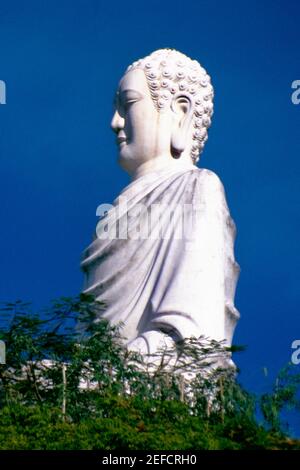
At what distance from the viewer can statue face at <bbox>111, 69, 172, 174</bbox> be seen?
1686cm

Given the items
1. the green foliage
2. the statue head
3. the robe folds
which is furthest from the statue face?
the green foliage

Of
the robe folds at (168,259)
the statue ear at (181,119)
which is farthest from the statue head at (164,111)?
the robe folds at (168,259)

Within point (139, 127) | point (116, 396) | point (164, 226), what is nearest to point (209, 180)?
point (164, 226)

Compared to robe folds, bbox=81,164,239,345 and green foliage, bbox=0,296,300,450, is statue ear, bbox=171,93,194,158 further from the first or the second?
green foliage, bbox=0,296,300,450

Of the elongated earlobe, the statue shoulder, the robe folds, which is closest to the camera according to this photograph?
the robe folds

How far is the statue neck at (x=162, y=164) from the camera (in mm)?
16844

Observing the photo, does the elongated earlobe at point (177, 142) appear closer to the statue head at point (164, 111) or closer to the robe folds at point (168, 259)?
the statue head at point (164, 111)

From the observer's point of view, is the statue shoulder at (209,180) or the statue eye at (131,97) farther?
the statue eye at (131,97)

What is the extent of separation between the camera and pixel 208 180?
16.2 metres

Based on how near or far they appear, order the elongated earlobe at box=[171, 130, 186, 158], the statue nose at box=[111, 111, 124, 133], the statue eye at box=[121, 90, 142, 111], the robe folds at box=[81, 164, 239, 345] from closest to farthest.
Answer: the robe folds at box=[81, 164, 239, 345] < the elongated earlobe at box=[171, 130, 186, 158] < the statue eye at box=[121, 90, 142, 111] < the statue nose at box=[111, 111, 124, 133]

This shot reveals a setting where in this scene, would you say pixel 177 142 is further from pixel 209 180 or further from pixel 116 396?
pixel 116 396

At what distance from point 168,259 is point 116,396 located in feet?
11.6
